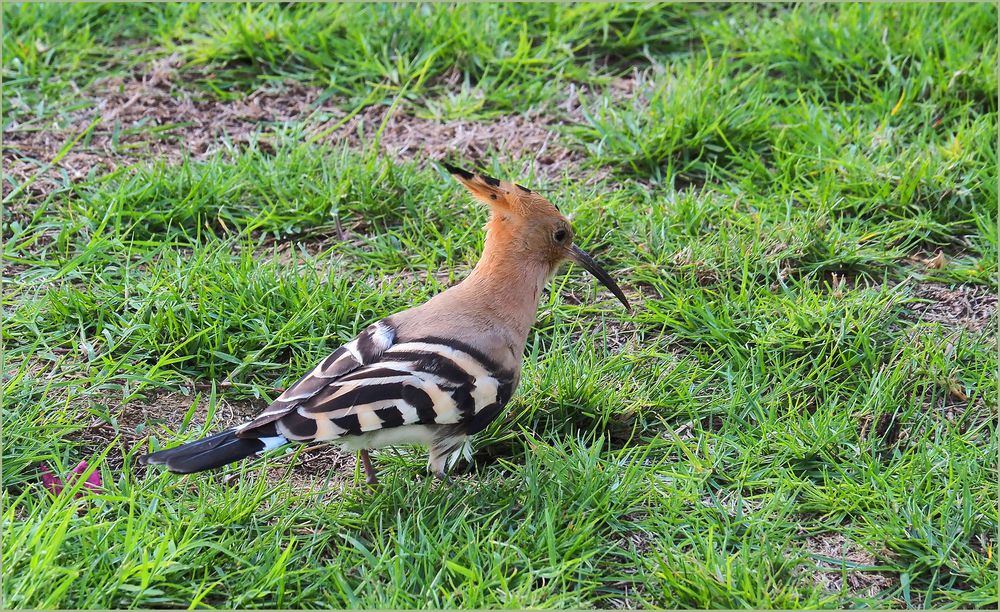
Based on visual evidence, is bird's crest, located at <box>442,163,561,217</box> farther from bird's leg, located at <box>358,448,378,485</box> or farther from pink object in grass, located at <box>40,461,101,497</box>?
pink object in grass, located at <box>40,461,101,497</box>

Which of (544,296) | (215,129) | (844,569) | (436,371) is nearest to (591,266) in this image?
(544,296)

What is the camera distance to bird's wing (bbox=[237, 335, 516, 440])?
212 centimetres

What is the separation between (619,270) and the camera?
297 cm

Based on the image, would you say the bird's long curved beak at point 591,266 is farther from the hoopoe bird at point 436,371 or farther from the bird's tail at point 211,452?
the bird's tail at point 211,452

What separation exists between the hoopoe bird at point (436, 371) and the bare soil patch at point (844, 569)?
Answer: 28.4 inches

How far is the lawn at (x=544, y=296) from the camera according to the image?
2.12 metres

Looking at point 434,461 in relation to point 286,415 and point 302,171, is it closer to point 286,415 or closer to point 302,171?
point 286,415

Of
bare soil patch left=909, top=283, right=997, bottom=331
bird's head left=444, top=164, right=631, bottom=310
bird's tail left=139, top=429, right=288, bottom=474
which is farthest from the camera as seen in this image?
bare soil patch left=909, top=283, right=997, bottom=331

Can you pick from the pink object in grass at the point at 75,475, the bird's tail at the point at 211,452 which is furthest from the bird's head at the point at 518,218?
the pink object in grass at the point at 75,475

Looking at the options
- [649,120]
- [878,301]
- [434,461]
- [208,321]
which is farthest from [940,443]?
[208,321]

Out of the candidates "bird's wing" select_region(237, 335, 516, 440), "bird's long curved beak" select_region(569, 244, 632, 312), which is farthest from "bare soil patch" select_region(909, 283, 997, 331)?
"bird's wing" select_region(237, 335, 516, 440)

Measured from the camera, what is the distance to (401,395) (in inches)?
84.4

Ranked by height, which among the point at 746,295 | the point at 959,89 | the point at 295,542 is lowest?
the point at 295,542

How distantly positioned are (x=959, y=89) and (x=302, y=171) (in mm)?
2107
